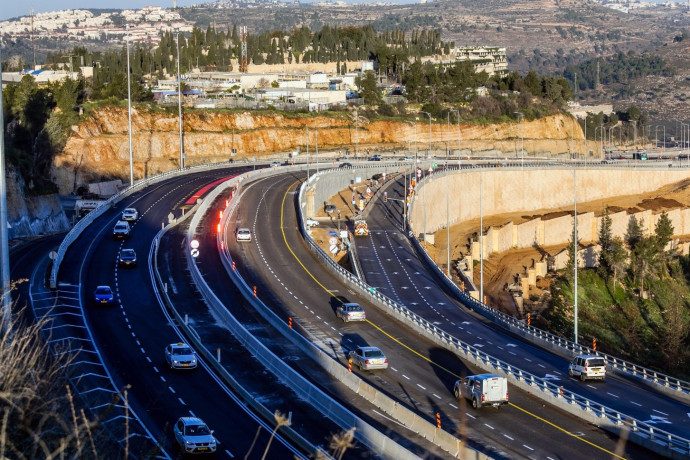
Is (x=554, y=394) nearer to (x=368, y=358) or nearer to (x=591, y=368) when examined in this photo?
(x=591, y=368)

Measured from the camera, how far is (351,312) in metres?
56.1

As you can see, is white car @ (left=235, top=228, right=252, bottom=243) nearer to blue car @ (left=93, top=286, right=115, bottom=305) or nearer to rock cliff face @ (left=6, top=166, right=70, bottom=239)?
rock cliff face @ (left=6, top=166, right=70, bottom=239)

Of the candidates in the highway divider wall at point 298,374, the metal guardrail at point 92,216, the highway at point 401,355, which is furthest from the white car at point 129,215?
the highway divider wall at point 298,374

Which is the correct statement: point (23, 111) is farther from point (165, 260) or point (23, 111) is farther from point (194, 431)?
point (194, 431)

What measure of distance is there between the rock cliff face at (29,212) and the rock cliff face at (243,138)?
3060cm

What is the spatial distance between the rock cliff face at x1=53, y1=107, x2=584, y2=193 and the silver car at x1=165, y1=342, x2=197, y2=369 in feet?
251

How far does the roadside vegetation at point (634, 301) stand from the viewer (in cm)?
7650

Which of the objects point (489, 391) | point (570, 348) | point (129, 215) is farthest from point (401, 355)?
point (129, 215)

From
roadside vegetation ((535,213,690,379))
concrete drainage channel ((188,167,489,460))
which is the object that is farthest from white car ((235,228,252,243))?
roadside vegetation ((535,213,690,379))

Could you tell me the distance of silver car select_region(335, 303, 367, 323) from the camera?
184 ft

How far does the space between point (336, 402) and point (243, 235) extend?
3913 cm

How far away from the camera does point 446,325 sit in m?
57.2

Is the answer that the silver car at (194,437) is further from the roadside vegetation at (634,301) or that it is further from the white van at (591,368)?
the roadside vegetation at (634,301)

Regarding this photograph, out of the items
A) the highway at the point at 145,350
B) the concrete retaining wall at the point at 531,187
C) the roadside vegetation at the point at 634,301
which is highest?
the highway at the point at 145,350
